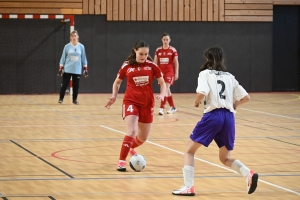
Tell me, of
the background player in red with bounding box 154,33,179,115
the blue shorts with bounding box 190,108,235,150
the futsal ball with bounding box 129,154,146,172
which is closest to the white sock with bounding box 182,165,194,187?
the blue shorts with bounding box 190,108,235,150

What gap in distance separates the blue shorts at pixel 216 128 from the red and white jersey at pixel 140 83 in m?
2.01

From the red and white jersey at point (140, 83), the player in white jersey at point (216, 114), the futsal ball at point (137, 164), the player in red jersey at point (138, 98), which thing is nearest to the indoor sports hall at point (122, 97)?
the futsal ball at point (137, 164)

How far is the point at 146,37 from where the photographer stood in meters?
24.8

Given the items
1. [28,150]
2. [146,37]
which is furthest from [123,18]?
[28,150]

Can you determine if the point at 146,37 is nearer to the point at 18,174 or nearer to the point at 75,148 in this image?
the point at 75,148

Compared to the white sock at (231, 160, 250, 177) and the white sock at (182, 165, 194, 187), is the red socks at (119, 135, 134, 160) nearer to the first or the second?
the white sock at (182, 165, 194, 187)

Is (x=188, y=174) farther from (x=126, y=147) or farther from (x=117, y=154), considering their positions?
(x=117, y=154)

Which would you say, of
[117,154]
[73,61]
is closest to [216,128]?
[117,154]

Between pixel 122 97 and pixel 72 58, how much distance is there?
12.6ft

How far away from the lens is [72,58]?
1936 centimetres

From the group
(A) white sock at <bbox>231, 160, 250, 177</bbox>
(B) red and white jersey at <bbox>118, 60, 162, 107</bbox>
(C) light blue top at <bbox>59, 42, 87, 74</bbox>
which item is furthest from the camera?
(C) light blue top at <bbox>59, 42, 87, 74</bbox>

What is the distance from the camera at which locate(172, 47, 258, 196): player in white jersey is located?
7.10 metres

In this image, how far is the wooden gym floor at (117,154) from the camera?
298 inches

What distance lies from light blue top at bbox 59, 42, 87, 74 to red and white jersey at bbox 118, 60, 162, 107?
10.3 m
